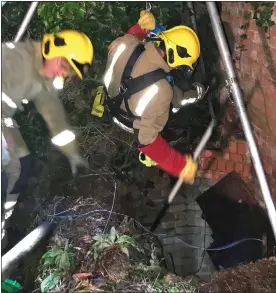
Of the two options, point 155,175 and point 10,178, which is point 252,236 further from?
point 10,178

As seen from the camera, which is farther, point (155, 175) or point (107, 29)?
point (155, 175)

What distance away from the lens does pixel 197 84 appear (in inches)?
111

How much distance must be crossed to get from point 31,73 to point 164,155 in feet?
2.63

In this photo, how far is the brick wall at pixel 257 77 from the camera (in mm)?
2754

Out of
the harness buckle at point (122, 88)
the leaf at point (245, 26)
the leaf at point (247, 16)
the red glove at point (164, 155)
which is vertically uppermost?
the harness buckle at point (122, 88)

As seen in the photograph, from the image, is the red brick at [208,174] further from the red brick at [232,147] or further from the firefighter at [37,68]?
the firefighter at [37,68]

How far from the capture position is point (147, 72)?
2184 mm

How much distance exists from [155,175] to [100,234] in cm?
105

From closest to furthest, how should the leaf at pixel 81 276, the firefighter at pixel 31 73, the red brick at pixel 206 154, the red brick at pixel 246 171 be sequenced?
the leaf at pixel 81 276 < the firefighter at pixel 31 73 < the red brick at pixel 246 171 < the red brick at pixel 206 154

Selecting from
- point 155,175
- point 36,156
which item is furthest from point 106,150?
point 36,156

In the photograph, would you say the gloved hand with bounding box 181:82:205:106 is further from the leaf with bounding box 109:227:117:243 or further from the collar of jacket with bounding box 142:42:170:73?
the leaf with bounding box 109:227:117:243

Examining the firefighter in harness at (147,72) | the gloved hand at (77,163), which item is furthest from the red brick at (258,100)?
the gloved hand at (77,163)

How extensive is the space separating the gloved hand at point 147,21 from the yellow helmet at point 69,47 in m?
0.29

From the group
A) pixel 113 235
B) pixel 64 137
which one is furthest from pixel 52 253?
pixel 64 137
